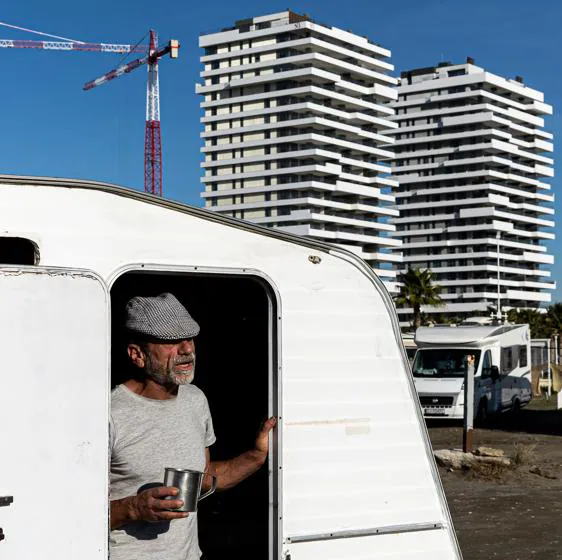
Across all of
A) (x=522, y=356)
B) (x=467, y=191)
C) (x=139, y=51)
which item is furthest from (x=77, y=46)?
(x=522, y=356)

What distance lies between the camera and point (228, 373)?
6535mm

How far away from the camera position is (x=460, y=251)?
15225cm

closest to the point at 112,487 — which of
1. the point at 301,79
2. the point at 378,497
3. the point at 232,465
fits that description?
the point at 232,465

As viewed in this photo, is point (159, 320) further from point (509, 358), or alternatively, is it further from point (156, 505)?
point (509, 358)

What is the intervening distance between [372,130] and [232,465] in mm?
147272

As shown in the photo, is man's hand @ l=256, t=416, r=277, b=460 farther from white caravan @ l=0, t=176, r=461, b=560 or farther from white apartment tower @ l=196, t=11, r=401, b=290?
white apartment tower @ l=196, t=11, r=401, b=290

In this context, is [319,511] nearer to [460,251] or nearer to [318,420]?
[318,420]

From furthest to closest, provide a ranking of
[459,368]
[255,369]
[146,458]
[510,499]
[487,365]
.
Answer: [487,365]
[459,368]
[510,499]
[255,369]
[146,458]

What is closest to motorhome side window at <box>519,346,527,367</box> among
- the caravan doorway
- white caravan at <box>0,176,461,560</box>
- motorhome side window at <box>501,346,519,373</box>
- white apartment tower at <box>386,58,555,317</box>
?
motorhome side window at <box>501,346,519,373</box>

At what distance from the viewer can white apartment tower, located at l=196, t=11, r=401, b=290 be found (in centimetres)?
13800

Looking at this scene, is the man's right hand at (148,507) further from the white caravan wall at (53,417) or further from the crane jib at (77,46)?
the crane jib at (77,46)

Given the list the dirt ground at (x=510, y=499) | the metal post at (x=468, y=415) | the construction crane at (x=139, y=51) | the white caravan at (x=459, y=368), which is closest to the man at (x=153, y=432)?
the dirt ground at (x=510, y=499)

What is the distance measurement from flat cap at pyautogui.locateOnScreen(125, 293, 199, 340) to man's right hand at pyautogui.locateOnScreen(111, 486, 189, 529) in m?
0.62

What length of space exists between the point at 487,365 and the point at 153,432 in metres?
20.0
